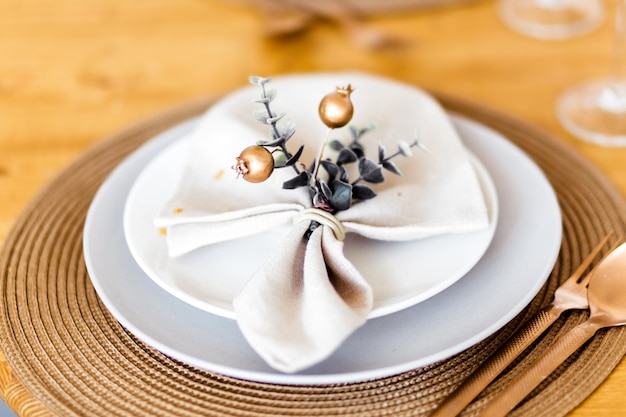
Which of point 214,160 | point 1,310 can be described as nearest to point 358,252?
point 214,160

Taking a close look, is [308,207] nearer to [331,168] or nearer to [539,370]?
[331,168]

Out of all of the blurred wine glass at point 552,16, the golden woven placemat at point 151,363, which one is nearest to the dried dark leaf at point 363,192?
the golden woven placemat at point 151,363

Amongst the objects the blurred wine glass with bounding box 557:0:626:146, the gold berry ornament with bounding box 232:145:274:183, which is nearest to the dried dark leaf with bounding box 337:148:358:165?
the gold berry ornament with bounding box 232:145:274:183

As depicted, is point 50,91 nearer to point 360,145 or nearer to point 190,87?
point 190,87

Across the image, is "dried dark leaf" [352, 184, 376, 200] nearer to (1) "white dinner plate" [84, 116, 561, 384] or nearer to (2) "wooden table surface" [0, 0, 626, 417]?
(1) "white dinner plate" [84, 116, 561, 384]

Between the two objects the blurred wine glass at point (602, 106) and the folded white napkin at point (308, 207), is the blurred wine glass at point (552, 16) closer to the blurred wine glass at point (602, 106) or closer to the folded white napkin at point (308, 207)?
the blurred wine glass at point (602, 106)

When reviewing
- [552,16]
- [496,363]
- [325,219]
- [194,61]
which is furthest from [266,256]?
[552,16]
